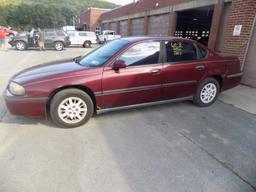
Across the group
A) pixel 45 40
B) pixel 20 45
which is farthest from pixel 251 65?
pixel 20 45

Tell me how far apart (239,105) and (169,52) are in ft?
7.75

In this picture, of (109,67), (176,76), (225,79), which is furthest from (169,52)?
(225,79)

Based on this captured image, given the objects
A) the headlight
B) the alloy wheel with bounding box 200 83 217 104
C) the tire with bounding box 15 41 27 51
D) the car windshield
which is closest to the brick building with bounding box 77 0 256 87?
the alloy wheel with bounding box 200 83 217 104

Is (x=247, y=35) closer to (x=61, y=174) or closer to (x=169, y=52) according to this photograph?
(x=169, y=52)

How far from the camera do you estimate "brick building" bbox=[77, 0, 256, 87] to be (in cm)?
667

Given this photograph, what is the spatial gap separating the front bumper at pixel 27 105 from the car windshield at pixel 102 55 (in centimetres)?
108

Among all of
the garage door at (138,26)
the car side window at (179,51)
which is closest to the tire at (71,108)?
the car side window at (179,51)

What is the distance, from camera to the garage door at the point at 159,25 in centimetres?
1338

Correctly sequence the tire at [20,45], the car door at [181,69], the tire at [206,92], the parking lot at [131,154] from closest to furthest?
the parking lot at [131,154]
the car door at [181,69]
the tire at [206,92]
the tire at [20,45]

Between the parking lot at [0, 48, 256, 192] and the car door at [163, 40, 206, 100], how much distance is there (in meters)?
0.55

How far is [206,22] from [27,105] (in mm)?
15976

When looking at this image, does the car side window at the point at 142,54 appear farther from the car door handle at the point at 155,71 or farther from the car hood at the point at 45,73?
the car hood at the point at 45,73

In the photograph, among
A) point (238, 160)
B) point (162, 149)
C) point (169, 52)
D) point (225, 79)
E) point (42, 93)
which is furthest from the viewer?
point (225, 79)

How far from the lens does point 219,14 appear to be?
27.1 ft
